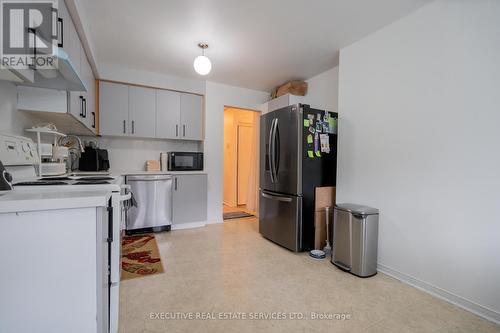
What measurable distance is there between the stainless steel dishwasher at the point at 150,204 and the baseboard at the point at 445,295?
284 centimetres

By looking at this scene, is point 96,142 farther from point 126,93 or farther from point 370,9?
point 370,9

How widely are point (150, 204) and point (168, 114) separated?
1434mm

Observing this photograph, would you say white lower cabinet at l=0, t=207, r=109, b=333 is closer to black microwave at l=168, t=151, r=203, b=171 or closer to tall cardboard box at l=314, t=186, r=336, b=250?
tall cardboard box at l=314, t=186, r=336, b=250

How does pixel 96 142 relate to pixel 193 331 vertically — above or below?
above

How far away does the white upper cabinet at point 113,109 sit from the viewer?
326 cm

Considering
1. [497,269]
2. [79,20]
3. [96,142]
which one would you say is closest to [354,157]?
[497,269]

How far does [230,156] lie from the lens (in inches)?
221

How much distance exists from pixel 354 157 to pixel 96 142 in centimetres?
360

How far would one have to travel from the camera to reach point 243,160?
5.60m

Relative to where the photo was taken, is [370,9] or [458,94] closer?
[458,94]

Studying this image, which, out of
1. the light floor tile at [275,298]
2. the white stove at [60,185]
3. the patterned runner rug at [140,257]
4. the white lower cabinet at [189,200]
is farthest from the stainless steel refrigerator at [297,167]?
the white stove at [60,185]

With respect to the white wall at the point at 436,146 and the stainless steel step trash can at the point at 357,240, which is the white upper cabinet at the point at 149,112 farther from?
the stainless steel step trash can at the point at 357,240

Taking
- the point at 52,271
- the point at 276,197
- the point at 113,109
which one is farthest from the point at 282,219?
the point at 113,109

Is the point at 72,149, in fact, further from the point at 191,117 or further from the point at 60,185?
the point at 60,185
